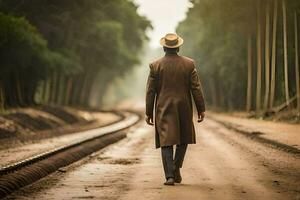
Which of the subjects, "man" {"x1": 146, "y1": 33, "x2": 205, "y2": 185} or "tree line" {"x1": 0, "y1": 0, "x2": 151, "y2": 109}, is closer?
"man" {"x1": 146, "y1": 33, "x2": 205, "y2": 185}

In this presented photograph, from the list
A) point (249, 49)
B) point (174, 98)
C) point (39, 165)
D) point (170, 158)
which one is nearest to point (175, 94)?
point (174, 98)

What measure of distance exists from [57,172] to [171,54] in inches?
124

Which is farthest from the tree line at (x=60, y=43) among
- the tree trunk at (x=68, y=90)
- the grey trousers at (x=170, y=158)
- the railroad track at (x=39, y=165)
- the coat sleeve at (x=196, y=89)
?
the grey trousers at (x=170, y=158)

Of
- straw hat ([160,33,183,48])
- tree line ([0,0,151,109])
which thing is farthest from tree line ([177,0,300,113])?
straw hat ([160,33,183,48])

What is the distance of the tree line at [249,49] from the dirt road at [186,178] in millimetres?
19090

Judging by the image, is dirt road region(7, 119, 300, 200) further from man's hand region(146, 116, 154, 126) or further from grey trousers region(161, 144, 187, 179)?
man's hand region(146, 116, 154, 126)

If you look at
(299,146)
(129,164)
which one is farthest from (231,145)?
(129,164)

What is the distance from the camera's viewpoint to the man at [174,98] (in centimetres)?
943

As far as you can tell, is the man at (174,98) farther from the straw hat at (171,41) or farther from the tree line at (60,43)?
the tree line at (60,43)

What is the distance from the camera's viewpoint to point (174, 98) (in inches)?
373

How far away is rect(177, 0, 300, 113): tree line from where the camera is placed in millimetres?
36656

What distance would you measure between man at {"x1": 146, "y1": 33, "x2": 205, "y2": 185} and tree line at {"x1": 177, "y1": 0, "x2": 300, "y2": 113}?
23.0 m

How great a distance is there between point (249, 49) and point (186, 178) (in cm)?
3481

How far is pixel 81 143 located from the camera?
1620cm
